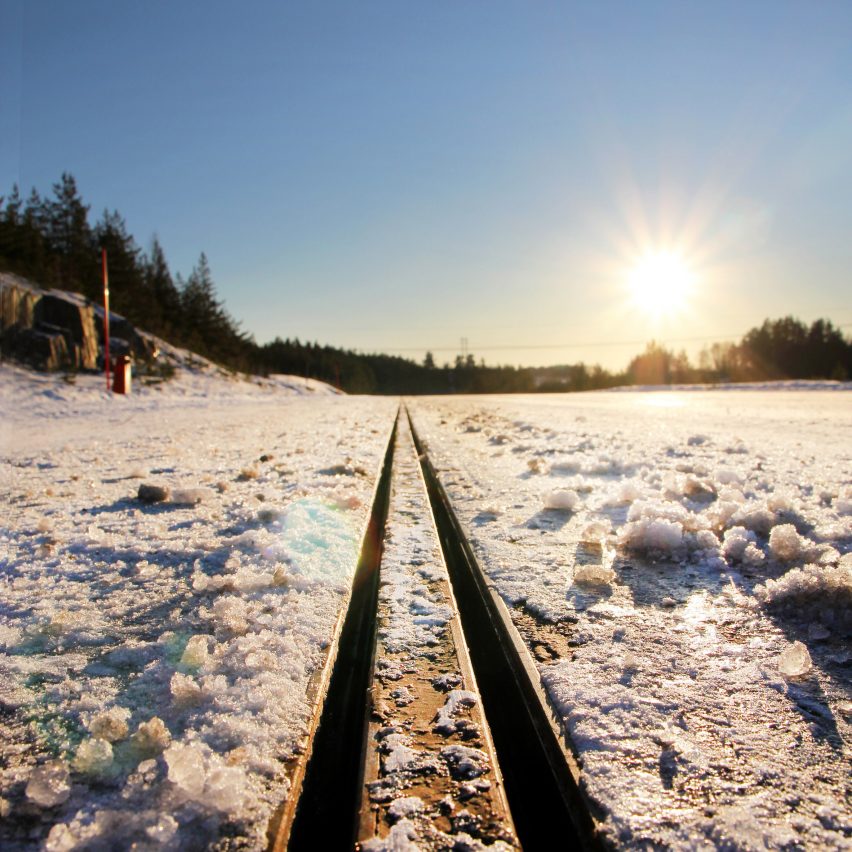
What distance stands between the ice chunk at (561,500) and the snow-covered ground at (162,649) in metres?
0.87

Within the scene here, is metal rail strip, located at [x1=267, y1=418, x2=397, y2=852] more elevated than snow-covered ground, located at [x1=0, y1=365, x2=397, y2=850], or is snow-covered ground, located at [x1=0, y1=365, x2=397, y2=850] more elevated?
snow-covered ground, located at [x1=0, y1=365, x2=397, y2=850]

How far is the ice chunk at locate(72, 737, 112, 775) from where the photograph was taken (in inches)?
Answer: 29.9

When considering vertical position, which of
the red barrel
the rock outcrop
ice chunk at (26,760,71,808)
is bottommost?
ice chunk at (26,760,71,808)

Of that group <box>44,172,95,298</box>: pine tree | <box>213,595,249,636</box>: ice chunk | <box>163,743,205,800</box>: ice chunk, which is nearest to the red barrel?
<box>213,595,249,636</box>: ice chunk

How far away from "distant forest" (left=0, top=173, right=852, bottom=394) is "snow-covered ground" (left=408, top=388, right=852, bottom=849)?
25.2 m

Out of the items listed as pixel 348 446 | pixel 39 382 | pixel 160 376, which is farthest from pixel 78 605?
pixel 160 376

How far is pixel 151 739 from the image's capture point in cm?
80

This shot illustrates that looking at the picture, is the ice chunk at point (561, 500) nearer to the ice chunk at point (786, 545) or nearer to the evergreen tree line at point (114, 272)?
the ice chunk at point (786, 545)

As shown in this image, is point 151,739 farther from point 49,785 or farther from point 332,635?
point 332,635

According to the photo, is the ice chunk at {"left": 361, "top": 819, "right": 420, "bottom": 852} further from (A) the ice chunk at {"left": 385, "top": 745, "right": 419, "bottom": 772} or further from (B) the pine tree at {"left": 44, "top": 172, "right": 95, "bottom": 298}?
(B) the pine tree at {"left": 44, "top": 172, "right": 95, "bottom": 298}

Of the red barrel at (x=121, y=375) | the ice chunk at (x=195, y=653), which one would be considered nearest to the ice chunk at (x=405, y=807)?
the ice chunk at (x=195, y=653)

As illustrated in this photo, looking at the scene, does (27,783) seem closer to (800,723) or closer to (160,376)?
(800,723)

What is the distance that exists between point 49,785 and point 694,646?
1162 millimetres

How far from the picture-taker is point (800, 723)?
84cm
